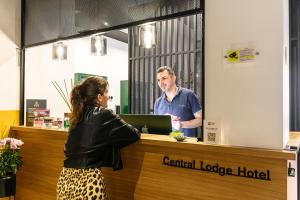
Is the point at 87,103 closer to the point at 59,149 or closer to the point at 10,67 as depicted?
the point at 59,149

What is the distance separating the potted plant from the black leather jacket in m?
1.18

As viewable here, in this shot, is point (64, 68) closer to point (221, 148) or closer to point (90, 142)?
point (90, 142)

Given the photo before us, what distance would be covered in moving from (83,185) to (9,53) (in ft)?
7.30

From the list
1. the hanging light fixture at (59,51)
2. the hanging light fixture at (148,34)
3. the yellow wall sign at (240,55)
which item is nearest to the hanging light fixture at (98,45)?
the hanging light fixture at (59,51)

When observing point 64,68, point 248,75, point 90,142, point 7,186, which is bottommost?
point 7,186

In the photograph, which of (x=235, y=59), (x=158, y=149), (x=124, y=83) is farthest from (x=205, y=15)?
(x=124, y=83)

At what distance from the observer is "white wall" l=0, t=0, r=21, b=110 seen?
3.30 m

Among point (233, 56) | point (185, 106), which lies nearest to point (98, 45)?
point (185, 106)

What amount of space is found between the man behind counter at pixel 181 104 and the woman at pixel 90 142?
4.64 ft

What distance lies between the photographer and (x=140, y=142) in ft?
6.82

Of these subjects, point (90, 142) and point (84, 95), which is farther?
point (84, 95)

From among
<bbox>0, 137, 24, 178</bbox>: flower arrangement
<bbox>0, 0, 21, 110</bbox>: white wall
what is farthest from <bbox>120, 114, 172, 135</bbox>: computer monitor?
<bbox>0, 0, 21, 110</bbox>: white wall

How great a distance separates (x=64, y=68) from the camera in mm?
4391

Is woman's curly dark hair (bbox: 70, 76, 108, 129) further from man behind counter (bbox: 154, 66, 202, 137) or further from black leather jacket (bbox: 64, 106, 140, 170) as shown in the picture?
man behind counter (bbox: 154, 66, 202, 137)
